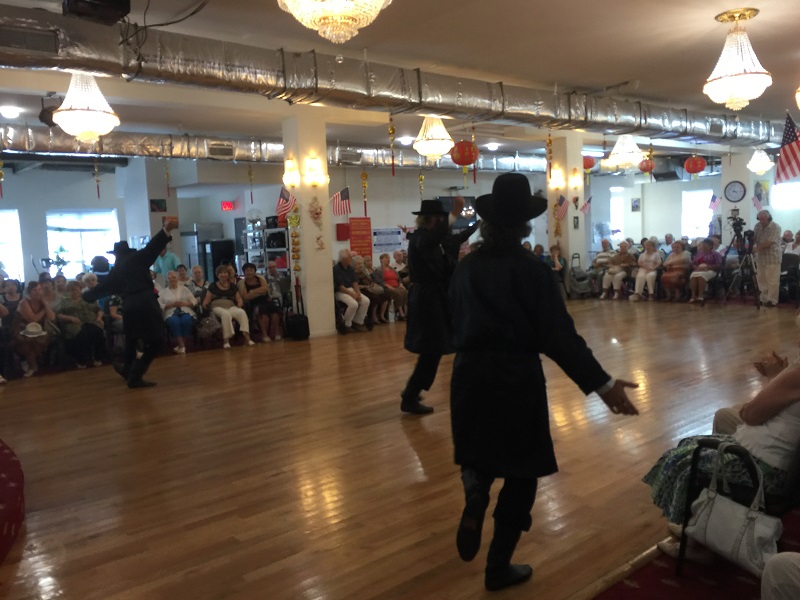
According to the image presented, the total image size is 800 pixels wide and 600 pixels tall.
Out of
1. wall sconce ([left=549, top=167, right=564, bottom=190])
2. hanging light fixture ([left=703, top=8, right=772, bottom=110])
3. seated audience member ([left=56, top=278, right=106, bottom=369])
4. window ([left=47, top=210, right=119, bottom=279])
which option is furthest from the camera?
window ([left=47, top=210, right=119, bottom=279])

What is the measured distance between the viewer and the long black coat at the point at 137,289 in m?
5.99

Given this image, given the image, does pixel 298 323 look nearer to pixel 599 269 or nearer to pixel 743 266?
pixel 599 269

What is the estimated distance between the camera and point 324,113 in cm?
948

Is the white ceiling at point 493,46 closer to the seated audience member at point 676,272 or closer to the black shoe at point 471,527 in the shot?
the seated audience member at point 676,272

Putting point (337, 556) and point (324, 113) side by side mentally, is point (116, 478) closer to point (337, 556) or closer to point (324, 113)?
point (337, 556)

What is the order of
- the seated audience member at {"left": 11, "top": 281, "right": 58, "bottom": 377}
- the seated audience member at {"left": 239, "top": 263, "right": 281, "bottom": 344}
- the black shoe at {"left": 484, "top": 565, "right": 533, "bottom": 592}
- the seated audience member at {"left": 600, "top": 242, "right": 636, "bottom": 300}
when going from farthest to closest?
the seated audience member at {"left": 600, "top": 242, "right": 636, "bottom": 300} → the seated audience member at {"left": 239, "top": 263, "right": 281, "bottom": 344} → the seated audience member at {"left": 11, "top": 281, "right": 58, "bottom": 377} → the black shoe at {"left": 484, "top": 565, "right": 533, "bottom": 592}

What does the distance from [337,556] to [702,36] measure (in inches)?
266

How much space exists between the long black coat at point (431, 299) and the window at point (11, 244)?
12.3 metres

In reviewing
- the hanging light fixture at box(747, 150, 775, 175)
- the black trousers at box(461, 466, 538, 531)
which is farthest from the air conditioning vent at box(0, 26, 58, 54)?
the hanging light fixture at box(747, 150, 775, 175)

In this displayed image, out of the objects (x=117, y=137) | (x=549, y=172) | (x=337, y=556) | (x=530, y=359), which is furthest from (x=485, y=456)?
(x=549, y=172)

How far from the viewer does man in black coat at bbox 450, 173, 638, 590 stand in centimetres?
227

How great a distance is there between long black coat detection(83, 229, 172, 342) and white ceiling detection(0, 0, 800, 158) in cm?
206

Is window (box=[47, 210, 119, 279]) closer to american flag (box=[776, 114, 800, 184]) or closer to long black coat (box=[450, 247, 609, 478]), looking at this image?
american flag (box=[776, 114, 800, 184])

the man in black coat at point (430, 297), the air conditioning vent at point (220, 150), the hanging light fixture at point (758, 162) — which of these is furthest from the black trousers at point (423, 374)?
the hanging light fixture at point (758, 162)
